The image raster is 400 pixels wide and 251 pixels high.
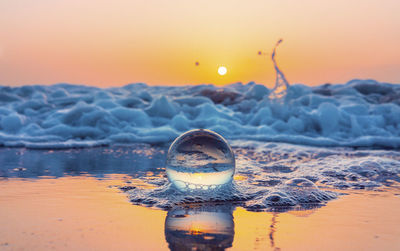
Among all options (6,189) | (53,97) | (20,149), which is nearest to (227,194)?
(6,189)

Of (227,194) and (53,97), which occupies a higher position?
(53,97)

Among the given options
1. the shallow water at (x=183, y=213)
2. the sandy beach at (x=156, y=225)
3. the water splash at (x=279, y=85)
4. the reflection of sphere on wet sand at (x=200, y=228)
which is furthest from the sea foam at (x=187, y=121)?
the reflection of sphere on wet sand at (x=200, y=228)

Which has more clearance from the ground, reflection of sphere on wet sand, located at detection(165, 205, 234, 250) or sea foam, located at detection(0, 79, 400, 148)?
sea foam, located at detection(0, 79, 400, 148)

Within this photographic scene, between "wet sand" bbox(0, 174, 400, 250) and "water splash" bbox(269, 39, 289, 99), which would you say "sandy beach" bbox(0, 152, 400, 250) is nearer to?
"wet sand" bbox(0, 174, 400, 250)

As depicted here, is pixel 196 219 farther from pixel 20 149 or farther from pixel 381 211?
pixel 20 149

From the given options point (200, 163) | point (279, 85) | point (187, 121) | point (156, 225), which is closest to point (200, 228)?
point (156, 225)

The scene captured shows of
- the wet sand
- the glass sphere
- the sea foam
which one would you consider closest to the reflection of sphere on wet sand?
the wet sand

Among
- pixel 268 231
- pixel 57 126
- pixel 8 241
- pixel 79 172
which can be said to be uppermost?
pixel 57 126
